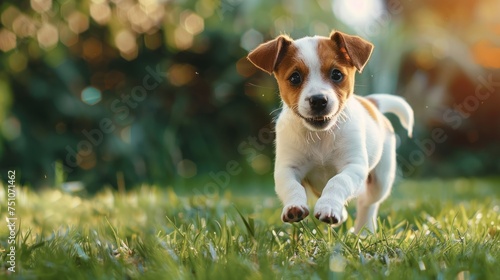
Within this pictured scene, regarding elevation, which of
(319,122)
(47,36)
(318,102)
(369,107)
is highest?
(47,36)

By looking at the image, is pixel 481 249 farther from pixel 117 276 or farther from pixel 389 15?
pixel 389 15

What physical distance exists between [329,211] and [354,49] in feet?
2.95

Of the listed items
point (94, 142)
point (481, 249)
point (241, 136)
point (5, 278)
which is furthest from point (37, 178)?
point (481, 249)

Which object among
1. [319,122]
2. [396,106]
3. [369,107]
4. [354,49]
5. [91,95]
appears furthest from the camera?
[91,95]

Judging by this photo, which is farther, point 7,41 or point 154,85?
point 154,85

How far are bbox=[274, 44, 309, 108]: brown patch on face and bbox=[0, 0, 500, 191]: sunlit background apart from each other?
3370 millimetres

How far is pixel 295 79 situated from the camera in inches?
121

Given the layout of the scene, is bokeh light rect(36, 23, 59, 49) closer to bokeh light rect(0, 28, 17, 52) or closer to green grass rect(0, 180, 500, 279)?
bokeh light rect(0, 28, 17, 52)

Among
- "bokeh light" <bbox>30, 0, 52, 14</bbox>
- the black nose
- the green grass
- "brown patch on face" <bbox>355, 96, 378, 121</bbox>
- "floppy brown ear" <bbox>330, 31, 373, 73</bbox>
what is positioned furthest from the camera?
"bokeh light" <bbox>30, 0, 52, 14</bbox>

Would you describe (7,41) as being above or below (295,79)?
above

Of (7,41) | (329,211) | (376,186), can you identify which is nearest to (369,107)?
(376,186)

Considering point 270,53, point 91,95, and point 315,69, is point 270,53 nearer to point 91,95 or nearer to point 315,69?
point 315,69

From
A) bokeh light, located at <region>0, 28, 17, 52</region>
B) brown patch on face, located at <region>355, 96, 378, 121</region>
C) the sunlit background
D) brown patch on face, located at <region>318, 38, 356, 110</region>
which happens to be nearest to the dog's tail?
brown patch on face, located at <region>355, 96, 378, 121</region>

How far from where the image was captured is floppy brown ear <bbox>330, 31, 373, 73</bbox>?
307 cm
